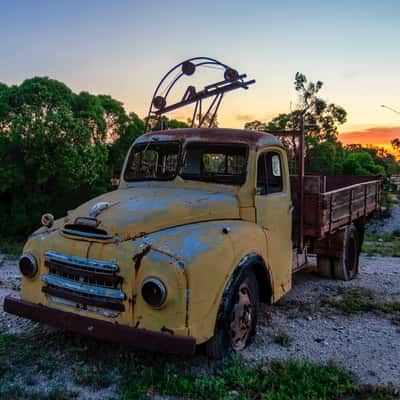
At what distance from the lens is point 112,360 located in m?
3.96

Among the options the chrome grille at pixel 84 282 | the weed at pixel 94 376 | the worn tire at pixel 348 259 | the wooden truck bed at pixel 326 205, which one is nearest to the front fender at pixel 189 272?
the chrome grille at pixel 84 282

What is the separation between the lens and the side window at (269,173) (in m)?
4.82

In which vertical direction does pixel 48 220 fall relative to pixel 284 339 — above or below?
above

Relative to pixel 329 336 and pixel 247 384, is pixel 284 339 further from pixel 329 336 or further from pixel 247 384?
pixel 247 384

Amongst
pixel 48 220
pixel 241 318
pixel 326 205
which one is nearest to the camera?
pixel 241 318

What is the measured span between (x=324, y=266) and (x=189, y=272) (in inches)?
182

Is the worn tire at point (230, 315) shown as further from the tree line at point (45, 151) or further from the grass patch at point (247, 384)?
the tree line at point (45, 151)

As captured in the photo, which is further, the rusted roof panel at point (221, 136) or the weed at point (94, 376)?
the rusted roof panel at point (221, 136)

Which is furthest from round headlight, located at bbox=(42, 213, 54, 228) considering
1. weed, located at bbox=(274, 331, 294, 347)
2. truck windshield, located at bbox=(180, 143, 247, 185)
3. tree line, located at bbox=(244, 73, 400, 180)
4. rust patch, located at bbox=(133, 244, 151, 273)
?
tree line, located at bbox=(244, 73, 400, 180)

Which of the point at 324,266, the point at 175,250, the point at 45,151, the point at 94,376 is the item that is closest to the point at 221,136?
the point at 175,250

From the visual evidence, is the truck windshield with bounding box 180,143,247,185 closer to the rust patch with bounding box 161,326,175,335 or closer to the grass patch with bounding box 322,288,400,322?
the rust patch with bounding box 161,326,175,335

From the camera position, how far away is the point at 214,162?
5.16m

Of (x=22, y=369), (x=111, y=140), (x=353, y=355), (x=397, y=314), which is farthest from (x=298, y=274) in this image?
(x=111, y=140)

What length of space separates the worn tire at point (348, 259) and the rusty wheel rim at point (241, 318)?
346 centimetres
